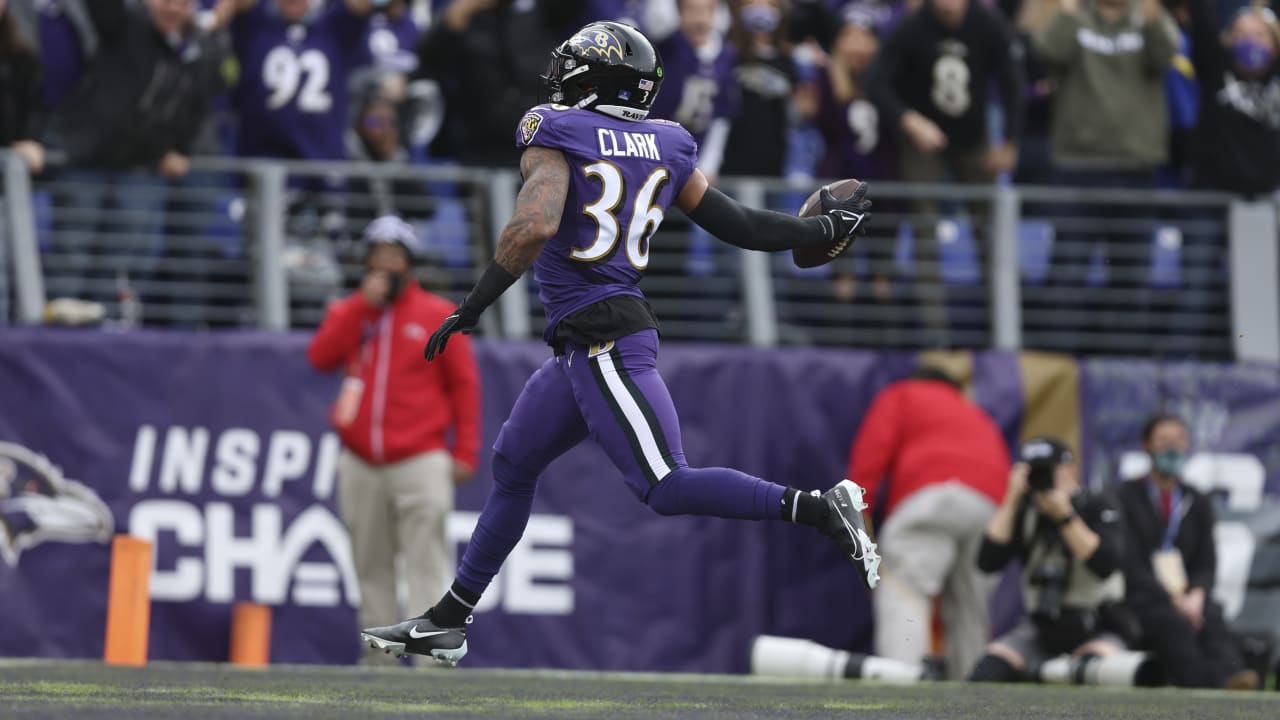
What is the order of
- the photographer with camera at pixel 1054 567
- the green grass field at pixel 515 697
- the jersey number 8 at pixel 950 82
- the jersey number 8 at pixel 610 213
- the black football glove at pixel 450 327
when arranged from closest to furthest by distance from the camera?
the green grass field at pixel 515 697 < the black football glove at pixel 450 327 < the jersey number 8 at pixel 610 213 < the photographer with camera at pixel 1054 567 < the jersey number 8 at pixel 950 82

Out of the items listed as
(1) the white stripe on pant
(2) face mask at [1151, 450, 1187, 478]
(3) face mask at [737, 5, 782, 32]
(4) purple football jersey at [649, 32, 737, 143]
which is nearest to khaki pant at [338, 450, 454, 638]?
(1) the white stripe on pant

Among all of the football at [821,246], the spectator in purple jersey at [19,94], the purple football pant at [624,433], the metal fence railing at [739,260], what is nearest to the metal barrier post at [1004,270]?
the metal fence railing at [739,260]

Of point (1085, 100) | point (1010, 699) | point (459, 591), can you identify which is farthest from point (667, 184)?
point (1085, 100)

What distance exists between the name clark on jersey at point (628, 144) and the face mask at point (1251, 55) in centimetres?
585

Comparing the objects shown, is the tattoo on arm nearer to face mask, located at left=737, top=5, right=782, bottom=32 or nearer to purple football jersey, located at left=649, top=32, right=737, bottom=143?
purple football jersey, located at left=649, top=32, right=737, bottom=143

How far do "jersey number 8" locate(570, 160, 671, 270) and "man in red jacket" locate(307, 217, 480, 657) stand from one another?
3.18 m

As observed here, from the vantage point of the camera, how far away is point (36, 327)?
411 inches

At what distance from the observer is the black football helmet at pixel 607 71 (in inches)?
271

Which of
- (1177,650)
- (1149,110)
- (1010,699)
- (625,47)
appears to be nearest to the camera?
(625,47)

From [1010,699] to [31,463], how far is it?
528 centimetres

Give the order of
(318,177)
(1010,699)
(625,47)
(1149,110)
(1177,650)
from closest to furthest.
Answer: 1. (625,47)
2. (1010,699)
3. (1177,650)
4. (318,177)
5. (1149,110)

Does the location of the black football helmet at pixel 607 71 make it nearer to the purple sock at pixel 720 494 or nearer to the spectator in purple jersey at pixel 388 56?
the purple sock at pixel 720 494

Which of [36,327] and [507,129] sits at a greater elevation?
[507,129]

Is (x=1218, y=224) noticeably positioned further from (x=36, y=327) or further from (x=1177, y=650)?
(x=36, y=327)
